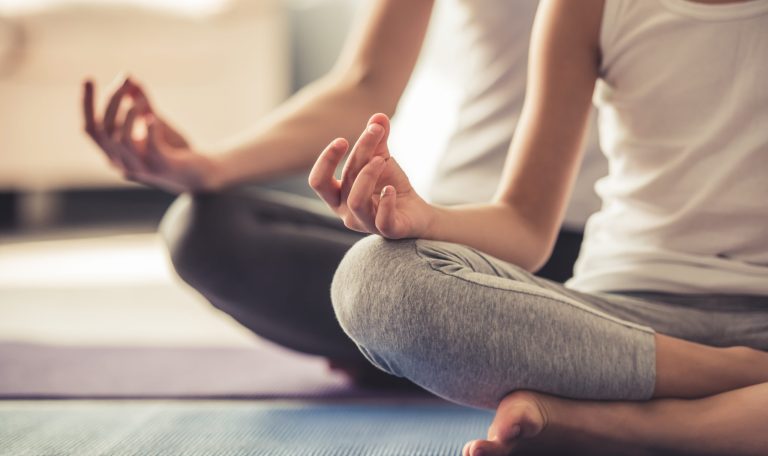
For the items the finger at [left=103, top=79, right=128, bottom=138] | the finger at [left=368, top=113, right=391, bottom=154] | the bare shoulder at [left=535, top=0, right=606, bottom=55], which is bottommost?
the finger at [left=103, top=79, right=128, bottom=138]

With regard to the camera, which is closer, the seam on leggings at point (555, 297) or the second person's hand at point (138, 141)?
the seam on leggings at point (555, 297)

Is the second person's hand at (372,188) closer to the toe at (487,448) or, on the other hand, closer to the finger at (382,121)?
the finger at (382,121)

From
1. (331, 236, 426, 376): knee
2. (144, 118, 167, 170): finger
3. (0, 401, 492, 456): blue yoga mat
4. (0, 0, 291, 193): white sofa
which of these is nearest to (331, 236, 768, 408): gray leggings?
(331, 236, 426, 376): knee

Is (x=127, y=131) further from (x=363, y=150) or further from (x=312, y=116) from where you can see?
(x=363, y=150)

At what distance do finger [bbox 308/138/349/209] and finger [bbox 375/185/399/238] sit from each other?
0.04m

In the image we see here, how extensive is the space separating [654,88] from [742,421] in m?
0.29

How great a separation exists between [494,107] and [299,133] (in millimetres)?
247

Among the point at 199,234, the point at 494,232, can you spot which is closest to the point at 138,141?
the point at 199,234

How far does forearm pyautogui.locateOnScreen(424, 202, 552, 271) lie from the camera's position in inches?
27.3

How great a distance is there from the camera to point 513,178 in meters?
0.75

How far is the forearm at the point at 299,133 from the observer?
0.98 metres

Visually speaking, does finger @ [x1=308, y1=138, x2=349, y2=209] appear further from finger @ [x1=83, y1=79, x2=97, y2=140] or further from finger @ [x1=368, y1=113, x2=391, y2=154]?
finger @ [x1=83, y1=79, x2=97, y2=140]

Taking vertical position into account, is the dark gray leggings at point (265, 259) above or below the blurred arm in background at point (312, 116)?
below

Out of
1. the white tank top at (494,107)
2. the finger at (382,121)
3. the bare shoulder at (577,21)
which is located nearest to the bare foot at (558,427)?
the finger at (382,121)
